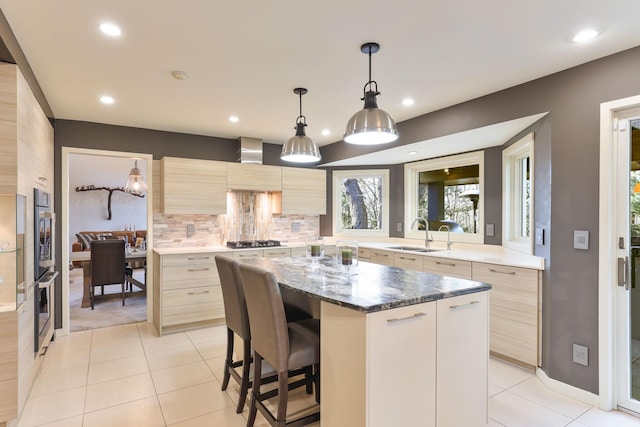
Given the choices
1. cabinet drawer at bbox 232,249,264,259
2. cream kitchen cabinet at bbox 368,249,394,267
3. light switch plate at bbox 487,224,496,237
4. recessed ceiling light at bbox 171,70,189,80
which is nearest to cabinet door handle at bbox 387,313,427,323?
recessed ceiling light at bbox 171,70,189,80

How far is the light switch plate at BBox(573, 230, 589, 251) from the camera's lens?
7.93 feet

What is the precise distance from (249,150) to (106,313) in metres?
2.96

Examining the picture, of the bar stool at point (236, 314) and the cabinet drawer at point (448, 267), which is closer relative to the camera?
the bar stool at point (236, 314)

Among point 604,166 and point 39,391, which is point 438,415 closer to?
point 604,166

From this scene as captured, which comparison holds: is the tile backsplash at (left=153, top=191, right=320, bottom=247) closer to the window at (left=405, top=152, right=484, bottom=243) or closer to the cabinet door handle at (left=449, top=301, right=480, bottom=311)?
the window at (left=405, top=152, right=484, bottom=243)

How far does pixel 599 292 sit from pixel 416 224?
109 inches

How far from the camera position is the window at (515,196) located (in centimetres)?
364

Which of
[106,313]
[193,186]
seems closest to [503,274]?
[193,186]

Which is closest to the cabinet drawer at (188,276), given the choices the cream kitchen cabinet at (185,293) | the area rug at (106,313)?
the cream kitchen cabinet at (185,293)

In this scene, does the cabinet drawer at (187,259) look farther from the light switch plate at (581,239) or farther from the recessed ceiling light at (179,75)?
the light switch plate at (581,239)

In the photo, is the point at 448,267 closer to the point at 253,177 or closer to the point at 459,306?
the point at 459,306

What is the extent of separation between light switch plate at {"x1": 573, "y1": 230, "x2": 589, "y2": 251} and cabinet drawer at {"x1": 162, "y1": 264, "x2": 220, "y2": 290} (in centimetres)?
356

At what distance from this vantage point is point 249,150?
4711 mm

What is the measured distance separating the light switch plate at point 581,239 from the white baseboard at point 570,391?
1.02m
